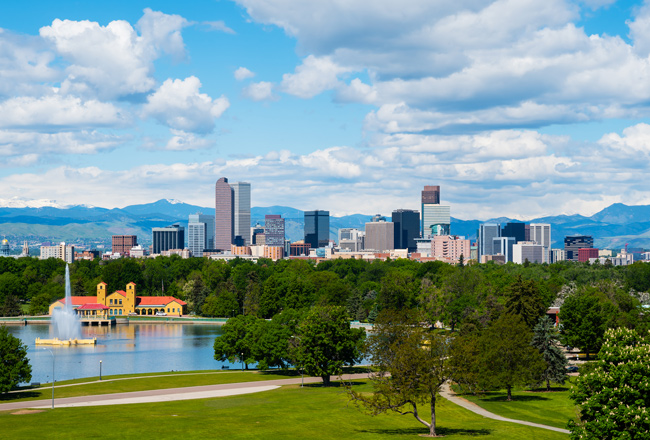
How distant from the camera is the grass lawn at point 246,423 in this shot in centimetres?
4741

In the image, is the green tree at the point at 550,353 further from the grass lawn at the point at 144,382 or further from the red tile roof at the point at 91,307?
the red tile roof at the point at 91,307

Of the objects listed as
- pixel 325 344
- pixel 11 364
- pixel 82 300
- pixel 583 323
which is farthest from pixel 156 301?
pixel 325 344

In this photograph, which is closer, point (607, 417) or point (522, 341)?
point (607, 417)

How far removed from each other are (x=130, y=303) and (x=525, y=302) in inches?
4521

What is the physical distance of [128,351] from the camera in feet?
378

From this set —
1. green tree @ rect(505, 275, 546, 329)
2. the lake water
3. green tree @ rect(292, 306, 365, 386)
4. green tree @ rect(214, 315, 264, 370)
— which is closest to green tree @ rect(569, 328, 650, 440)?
green tree @ rect(292, 306, 365, 386)

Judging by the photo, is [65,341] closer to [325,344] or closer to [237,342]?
[237,342]

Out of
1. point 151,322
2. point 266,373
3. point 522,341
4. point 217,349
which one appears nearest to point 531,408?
point 522,341

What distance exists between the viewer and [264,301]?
158 metres

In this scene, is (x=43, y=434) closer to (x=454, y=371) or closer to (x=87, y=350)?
(x=454, y=371)

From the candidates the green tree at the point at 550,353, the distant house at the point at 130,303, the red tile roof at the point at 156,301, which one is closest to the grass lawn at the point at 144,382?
the green tree at the point at 550,353

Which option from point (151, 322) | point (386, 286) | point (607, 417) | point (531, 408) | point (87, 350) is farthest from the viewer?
point (151, 322)

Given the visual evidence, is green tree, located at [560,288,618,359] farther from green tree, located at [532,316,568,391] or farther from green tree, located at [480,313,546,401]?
green tree, located at [480,313,546,401]

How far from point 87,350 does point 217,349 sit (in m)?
36.8
